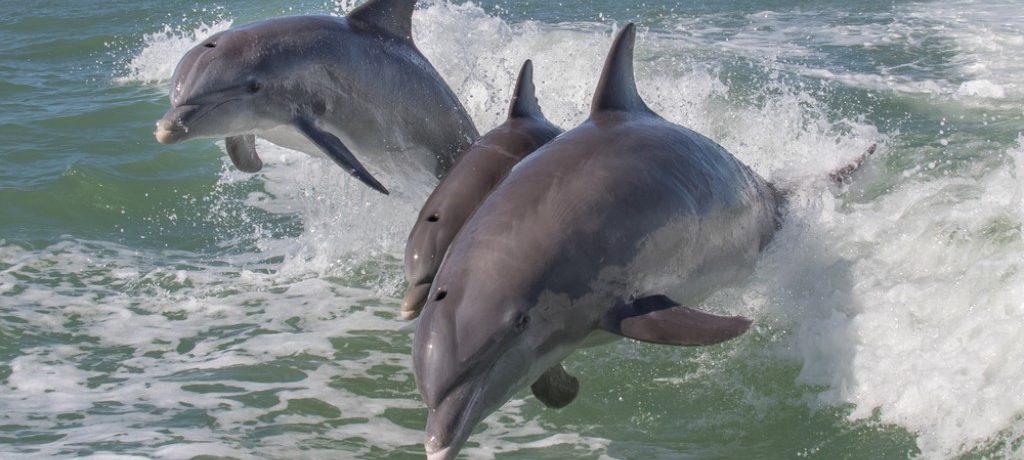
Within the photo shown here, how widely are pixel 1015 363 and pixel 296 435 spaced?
431 centimetres

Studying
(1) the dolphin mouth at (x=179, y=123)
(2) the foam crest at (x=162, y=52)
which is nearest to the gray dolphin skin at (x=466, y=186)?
(1) the dolphin mouth at (x=179, y=123)

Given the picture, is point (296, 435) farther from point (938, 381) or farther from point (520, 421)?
point (938, 381)

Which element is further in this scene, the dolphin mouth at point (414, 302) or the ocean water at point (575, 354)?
the ocean water at point (575, 354)

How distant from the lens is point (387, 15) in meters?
9.84

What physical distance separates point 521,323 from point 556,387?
2.81ft

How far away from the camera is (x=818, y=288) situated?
9.25 metres

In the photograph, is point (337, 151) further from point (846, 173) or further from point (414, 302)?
point (846, 173)

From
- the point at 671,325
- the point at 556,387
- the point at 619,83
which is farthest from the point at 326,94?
the point at 671,325

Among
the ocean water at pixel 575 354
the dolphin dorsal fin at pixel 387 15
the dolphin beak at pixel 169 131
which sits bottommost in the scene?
the ocean water at pixel 575 354

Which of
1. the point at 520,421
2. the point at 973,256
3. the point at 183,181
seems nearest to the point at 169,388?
the point at 520,421

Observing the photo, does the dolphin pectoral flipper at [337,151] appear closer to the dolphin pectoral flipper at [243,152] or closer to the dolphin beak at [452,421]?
the dolphin pectoral flipper at [243,152]

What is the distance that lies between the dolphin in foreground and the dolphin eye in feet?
9.80

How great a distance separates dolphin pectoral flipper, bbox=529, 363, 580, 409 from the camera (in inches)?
264

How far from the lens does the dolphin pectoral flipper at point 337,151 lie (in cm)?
877
